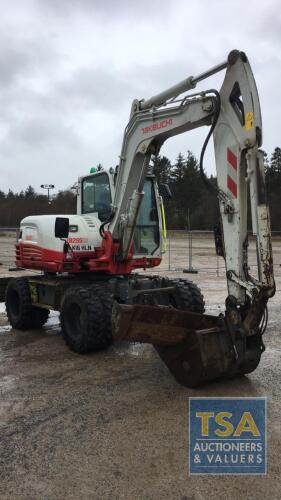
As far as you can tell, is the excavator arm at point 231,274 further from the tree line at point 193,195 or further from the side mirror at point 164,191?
the tree line at point 193,195

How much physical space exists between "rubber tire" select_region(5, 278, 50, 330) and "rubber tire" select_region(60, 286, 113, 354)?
1.61 meters

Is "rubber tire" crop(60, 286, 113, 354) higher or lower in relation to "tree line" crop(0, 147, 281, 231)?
lower

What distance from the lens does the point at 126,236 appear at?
7004 millimetres

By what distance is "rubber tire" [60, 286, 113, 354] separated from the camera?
6.17 metres

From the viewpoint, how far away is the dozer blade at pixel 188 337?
4.57m

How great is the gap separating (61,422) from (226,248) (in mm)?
2452

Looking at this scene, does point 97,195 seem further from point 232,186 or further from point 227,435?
point 227,435

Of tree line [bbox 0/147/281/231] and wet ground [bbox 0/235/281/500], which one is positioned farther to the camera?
tree line [bbox 0/147/281/231]

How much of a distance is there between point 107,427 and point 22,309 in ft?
14.3

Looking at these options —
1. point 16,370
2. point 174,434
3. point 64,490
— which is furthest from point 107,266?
point 64,490

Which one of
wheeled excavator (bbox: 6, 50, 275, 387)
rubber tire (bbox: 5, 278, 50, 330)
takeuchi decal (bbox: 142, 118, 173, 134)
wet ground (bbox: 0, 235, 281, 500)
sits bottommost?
wet ground (bbox: 0, 235, 281, 500)

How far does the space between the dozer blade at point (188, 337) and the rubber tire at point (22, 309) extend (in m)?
3.80

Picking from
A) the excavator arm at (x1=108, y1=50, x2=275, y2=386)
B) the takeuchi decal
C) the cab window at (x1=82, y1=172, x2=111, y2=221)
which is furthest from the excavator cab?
the excavator arm at (x1=108, y1=50, x2=275, y2=386)

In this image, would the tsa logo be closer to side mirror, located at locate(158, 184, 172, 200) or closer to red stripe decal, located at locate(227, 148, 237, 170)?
red stripe decal, located at locate(227, 148, 237, 170)
